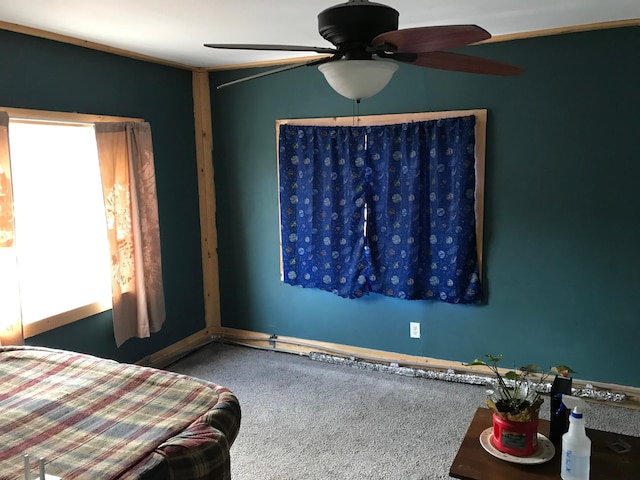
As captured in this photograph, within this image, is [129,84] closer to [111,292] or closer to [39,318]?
[111,292]

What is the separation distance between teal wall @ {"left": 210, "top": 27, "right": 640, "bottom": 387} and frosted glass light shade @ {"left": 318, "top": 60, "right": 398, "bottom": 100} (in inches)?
76.7

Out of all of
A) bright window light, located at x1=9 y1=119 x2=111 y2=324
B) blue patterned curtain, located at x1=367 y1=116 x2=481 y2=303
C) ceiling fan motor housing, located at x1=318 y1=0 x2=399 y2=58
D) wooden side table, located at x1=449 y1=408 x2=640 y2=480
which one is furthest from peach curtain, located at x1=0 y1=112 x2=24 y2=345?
wooden side table, located at x1=449 y1=408 x2=640 y2=480

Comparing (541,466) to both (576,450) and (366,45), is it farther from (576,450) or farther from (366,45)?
(366,45)

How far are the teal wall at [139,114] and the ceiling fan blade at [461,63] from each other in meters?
2.26

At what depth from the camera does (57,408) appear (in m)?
1.88

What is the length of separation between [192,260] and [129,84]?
4.60 feet

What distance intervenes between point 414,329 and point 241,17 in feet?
7.48

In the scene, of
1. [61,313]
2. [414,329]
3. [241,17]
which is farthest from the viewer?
[414,329]

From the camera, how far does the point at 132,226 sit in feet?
11.8

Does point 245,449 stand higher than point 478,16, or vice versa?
point 478,16

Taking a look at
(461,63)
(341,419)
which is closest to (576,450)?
(461,63)

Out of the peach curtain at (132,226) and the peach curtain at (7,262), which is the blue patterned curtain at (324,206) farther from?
the peach curtain at (7,262)

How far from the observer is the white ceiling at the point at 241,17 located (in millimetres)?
2520

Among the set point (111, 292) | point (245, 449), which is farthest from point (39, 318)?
point (245, 449)
